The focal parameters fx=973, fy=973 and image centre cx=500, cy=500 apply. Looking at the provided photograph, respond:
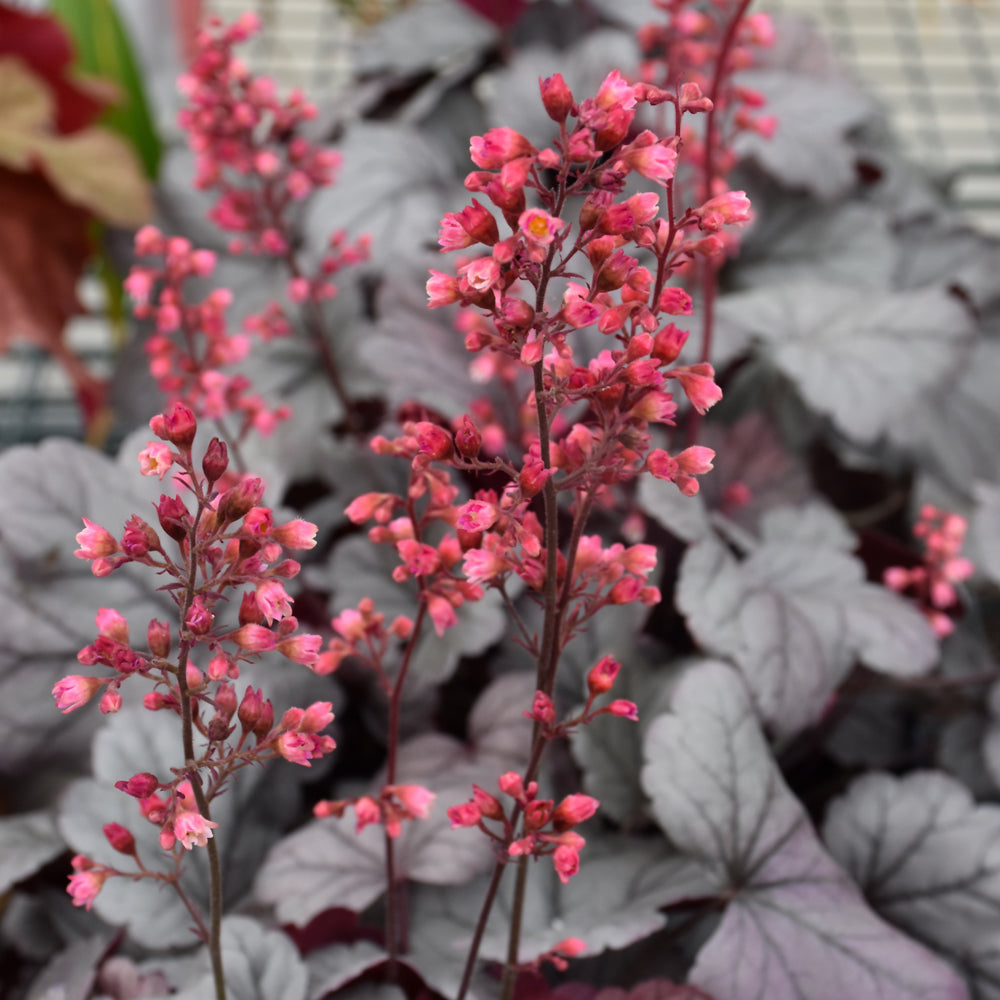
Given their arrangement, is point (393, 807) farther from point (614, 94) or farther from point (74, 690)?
point (614, 94)

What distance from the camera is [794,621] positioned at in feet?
2.33

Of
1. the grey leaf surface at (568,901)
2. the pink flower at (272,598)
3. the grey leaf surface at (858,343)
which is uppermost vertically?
the pink flower at (272,598)

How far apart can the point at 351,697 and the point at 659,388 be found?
1.63ft

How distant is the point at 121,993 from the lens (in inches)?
22.8

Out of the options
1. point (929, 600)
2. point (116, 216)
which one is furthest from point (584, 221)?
point (116, 216)

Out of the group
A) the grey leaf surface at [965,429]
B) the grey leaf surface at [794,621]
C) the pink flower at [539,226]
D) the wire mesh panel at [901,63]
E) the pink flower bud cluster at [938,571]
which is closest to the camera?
the pink flower at [539,226]

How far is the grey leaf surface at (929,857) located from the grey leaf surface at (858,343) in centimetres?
30

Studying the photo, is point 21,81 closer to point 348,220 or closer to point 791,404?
point 348,220

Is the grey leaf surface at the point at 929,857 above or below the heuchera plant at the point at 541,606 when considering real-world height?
below

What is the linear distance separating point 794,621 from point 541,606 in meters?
0.36

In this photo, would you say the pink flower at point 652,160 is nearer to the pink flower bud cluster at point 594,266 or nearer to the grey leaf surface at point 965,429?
the pink flower bud cluster at point 594,266

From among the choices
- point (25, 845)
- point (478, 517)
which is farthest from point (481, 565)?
point (25, 845)

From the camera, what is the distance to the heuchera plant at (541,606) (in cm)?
37

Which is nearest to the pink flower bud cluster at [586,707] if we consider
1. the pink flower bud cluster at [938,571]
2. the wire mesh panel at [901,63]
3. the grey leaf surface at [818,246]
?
the pink flower bud cluster at [938,571]
